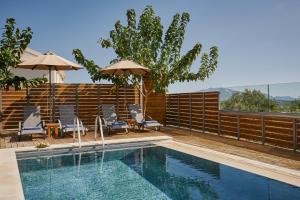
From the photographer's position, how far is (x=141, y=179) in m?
7.42

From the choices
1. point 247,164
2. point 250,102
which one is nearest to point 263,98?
point 250,102

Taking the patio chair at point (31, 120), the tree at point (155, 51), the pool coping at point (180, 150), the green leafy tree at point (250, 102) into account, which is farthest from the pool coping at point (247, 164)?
the tree at point (155, 51)

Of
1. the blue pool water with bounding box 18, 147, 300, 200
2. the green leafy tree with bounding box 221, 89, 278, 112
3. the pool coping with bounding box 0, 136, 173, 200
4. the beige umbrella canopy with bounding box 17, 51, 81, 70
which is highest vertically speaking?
the beige umbrella canopy with bounding box 17, 51, 81, 70

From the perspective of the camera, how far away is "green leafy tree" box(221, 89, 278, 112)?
38.7ft

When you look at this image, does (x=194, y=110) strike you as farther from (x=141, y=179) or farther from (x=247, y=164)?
(x=141, y=179)

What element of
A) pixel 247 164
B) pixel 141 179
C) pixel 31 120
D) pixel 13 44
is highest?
pixel 13 44

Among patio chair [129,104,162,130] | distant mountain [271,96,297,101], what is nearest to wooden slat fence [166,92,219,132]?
patio chair [129,104,162,130]

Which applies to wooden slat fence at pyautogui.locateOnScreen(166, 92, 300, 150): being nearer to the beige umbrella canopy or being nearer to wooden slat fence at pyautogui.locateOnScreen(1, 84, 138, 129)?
wooden slat fence at pyautogui.locateOnScreen(1, 84, 138, 129)

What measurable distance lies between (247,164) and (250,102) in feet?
16.2

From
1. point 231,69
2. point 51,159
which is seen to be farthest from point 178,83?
point 231,69

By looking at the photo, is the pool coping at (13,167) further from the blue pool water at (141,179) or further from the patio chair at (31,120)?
the patio chair at (31,120)

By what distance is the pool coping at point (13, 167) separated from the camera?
5.64 metres

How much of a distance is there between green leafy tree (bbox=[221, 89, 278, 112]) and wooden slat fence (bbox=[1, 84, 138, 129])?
20.4 feet

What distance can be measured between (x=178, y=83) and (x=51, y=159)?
833 centimetres
